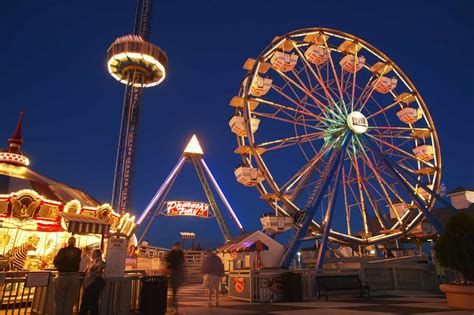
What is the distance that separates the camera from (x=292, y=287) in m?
10.9

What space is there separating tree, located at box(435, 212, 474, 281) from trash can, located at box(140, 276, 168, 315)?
6894 mm

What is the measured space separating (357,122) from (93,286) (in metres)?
15.7

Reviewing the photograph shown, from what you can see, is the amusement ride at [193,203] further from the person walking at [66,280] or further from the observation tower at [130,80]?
the person walking at [66,280]

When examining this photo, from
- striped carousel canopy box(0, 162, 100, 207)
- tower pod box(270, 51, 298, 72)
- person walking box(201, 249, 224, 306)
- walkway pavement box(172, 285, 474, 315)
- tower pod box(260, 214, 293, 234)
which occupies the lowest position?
walkway pavement box(172, 285, 474, 315)

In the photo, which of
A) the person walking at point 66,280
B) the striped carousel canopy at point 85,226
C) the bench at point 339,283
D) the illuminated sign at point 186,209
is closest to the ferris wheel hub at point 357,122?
the bench at point 339,283

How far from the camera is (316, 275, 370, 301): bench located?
11.3 m

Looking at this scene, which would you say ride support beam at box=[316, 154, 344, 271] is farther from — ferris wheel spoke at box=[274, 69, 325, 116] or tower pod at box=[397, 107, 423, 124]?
tower pod at box=[397, 107, 423, 124]

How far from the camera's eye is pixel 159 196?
30359mm

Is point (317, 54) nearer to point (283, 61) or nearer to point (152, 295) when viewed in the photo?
point (283, 61)

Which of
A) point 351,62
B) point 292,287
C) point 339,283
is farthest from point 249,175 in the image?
point 351,62

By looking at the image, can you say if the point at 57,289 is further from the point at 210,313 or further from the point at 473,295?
the point at 473,295

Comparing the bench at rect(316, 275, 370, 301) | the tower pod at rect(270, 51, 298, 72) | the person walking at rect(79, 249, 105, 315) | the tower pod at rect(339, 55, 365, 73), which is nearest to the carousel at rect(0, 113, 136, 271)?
the person walking at rect(79, 249, 105, 315)

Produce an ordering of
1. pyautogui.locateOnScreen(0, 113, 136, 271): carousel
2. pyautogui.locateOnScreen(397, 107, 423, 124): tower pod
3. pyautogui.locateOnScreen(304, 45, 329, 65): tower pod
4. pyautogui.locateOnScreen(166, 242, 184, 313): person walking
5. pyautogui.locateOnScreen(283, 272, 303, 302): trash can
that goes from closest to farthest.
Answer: pyautogui.locateOnScreen(166, 242, 184, 313): person walking, pyautogui.locateOnScreen(283, 272, 303, 302): trash can, pyautogui.locateOnScreen(0, 113, 136, 271): carousel, pyautogui.locateOnScreen(304, 45, 329, 65): tower pod, pyautogui.locateOnScreen(397, 107, 423, 124): tower pod

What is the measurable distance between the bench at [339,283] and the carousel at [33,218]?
6.85m
